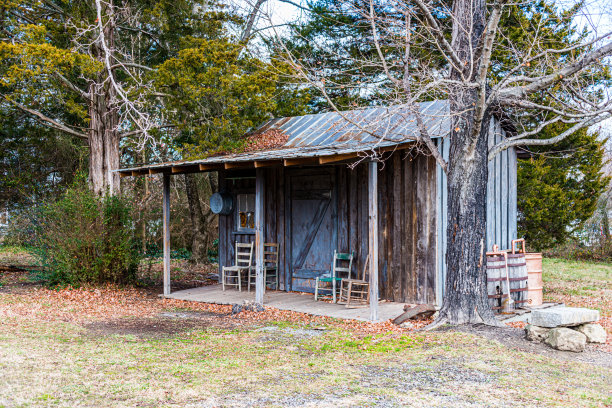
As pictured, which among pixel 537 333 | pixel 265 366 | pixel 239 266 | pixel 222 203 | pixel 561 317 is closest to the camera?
pixel 265 366

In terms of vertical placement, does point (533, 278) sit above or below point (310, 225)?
below

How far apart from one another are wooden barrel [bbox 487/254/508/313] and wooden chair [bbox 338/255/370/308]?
2089 mm

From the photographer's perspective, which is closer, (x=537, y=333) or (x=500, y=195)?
(x=537, y=333)

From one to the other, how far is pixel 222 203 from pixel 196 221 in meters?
4.10

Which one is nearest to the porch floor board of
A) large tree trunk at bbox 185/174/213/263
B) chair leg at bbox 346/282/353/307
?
chair leg at bbox 346/282/353/307

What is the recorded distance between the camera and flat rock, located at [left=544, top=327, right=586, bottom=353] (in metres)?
6.37

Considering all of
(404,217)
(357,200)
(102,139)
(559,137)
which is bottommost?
(404,217)

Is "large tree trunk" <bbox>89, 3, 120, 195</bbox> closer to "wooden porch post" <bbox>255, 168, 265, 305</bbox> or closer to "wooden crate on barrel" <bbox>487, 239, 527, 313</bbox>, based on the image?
"wooden porch post" <bbox>255, 168, 265, 305</bbox>

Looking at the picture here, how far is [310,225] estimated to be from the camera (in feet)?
35.4

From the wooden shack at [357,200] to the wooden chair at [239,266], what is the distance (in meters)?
0.25

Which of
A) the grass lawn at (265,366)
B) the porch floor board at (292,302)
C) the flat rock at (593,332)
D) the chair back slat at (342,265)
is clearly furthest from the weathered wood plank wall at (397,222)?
the flat rock at (593,332)

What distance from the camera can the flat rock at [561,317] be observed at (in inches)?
257

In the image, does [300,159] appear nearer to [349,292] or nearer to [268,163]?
[268,163]

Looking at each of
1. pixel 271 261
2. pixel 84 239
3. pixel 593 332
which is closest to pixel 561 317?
pixel 593 332
